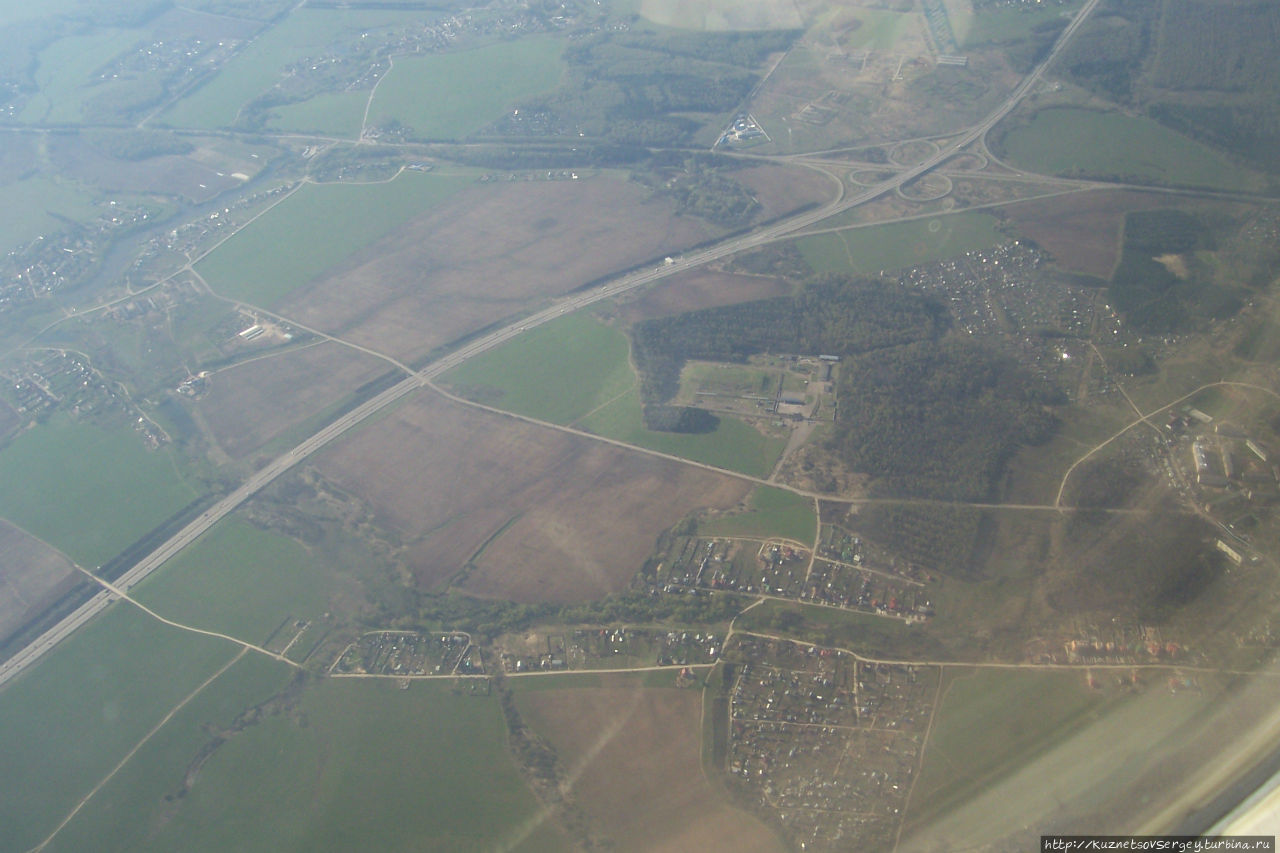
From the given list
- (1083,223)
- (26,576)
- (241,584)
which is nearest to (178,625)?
(241,584)

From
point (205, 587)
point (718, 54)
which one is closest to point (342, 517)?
point (205, 587)

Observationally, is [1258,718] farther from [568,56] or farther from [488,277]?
[568,56]

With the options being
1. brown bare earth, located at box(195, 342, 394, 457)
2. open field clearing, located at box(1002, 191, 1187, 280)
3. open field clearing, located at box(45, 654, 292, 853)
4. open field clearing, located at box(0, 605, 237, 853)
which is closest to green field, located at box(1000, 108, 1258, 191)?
open field clearing, located at box(1002, 191, 1187, 280)

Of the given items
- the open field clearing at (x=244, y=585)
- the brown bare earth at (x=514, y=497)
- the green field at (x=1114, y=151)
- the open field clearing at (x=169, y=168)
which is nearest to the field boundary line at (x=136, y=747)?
the open field clearing at (x=244, y=585)

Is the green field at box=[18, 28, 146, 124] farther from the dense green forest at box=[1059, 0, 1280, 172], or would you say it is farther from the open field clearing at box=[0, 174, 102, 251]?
the dense green forest at box=[1059, 0, 1280, 172]

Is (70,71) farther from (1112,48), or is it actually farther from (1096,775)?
(1096,775)

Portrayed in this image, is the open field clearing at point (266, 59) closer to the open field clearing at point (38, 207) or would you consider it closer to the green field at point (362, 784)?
the open field clearing at point (38, 207)
